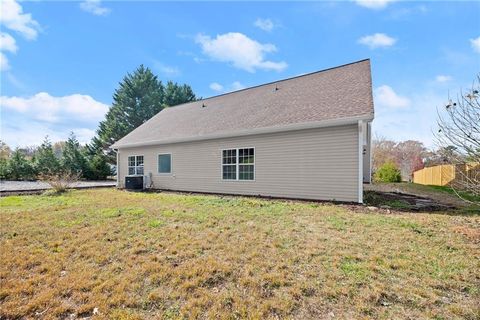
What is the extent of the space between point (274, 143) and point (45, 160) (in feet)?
74.2

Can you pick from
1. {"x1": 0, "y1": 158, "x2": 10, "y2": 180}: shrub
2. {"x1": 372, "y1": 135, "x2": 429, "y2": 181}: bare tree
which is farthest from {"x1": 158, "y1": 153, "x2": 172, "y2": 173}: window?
{"x1": 372, "y1": 135, "x2": 429, "y2": 181}: bare tree

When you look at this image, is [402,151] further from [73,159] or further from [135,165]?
[73,159]

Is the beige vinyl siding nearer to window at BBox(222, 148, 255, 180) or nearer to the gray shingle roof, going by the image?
window at BBox(222, 148, 255, 180)

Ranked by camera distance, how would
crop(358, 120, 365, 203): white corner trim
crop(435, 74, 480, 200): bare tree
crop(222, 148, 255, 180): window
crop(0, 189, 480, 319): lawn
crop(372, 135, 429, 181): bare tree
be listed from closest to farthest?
crop(0, 189, 480, 319): lawn
crop(435, 74, 480, 200): bare tree
crop(358, 120, 365, 203): white corner trim
crop(222, 148, 255, 180): window
crop(372, 135, 429, 181): bare tree

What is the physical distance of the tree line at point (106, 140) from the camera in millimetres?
21734

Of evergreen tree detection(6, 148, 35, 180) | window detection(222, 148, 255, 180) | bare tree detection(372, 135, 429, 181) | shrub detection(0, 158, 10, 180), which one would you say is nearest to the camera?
window detection(222, 148, 255, 180)

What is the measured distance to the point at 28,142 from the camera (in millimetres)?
38969

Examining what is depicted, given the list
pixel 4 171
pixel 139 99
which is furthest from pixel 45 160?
pixel 139 99

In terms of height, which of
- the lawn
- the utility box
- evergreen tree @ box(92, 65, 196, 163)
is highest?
evergreen tree @ box(92, 65, 196, 163)

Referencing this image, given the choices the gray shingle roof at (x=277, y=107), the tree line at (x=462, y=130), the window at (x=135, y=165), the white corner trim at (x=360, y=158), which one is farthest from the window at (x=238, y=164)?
the window at (x=135, y=165)

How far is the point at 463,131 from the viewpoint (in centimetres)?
459

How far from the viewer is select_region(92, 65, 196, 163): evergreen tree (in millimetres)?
30250

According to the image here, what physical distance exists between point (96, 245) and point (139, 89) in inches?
1216

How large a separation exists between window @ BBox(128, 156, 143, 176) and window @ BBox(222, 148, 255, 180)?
627 centimetres
